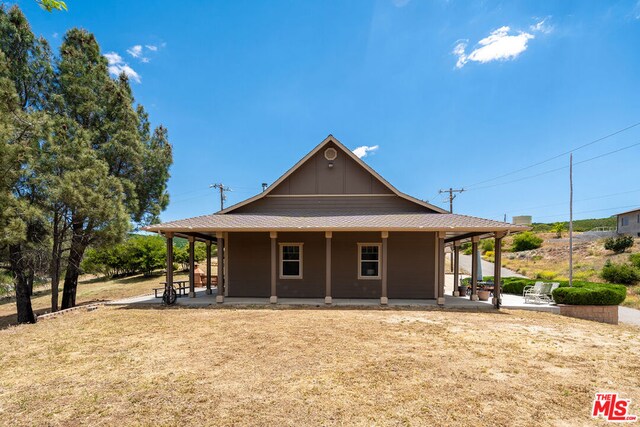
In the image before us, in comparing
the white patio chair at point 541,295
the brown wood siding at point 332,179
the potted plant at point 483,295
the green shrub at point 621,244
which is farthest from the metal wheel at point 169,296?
the green shrub at point 621,244

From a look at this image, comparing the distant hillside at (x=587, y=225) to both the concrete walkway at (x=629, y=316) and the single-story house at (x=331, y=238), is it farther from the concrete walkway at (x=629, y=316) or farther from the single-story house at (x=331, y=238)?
the single-story house at (x=331, y=238)

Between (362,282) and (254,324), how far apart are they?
5514 mm

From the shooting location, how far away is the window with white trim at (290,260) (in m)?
13.1

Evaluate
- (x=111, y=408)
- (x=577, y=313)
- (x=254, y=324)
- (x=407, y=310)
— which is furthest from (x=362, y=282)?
(x=111, y=408)

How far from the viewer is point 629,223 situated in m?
38.8

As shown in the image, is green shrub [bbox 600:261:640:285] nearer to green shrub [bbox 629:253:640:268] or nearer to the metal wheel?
green shrub [bbox 629:253:640:268]

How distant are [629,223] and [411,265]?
43.1 m

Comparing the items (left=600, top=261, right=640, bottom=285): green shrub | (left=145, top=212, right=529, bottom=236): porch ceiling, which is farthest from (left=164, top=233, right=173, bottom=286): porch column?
(left=600, top=261, right=640, bottom=285): green shrub

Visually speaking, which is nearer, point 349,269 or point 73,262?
point 349,269

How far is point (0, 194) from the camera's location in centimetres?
995

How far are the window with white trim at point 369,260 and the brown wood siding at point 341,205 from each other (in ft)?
5.16

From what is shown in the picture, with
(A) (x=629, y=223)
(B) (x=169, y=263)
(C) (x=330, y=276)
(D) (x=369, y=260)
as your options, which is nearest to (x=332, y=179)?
(D) (x=369, y=260)

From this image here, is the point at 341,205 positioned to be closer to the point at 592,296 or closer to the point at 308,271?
the point at 308,271

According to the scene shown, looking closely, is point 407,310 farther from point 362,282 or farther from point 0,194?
point 0,194
